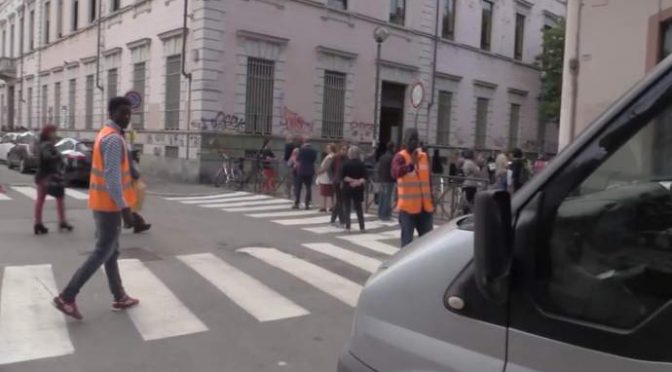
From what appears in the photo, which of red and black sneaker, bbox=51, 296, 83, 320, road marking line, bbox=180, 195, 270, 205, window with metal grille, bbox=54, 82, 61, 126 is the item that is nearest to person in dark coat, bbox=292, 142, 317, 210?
road marking line, bbox=180, 195, 270, 205

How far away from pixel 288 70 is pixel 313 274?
668 inches

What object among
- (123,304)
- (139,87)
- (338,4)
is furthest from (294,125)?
(123,304)

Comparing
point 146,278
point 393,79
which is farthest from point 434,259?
point 393,79

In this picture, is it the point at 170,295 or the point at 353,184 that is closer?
the point at 170,295

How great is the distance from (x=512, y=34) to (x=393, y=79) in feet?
37.2

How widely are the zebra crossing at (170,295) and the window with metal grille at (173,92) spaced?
15.3 metres

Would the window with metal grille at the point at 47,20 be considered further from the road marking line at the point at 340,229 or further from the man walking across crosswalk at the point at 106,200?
the man walking across crosswalk at the point at 106,200

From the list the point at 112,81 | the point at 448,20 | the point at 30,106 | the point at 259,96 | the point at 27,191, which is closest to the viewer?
the point at 27,191

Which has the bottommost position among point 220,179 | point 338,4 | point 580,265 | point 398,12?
point 220,179

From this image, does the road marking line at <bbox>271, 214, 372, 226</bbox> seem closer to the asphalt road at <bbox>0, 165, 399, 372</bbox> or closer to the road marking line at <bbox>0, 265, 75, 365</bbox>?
the asphalt road at <bbox>0, 165, 399, 372</bbox>

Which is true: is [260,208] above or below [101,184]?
below

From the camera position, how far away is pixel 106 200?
5.67 metres

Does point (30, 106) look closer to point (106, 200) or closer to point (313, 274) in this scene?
point (313, 274)

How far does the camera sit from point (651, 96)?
6.04 feet
